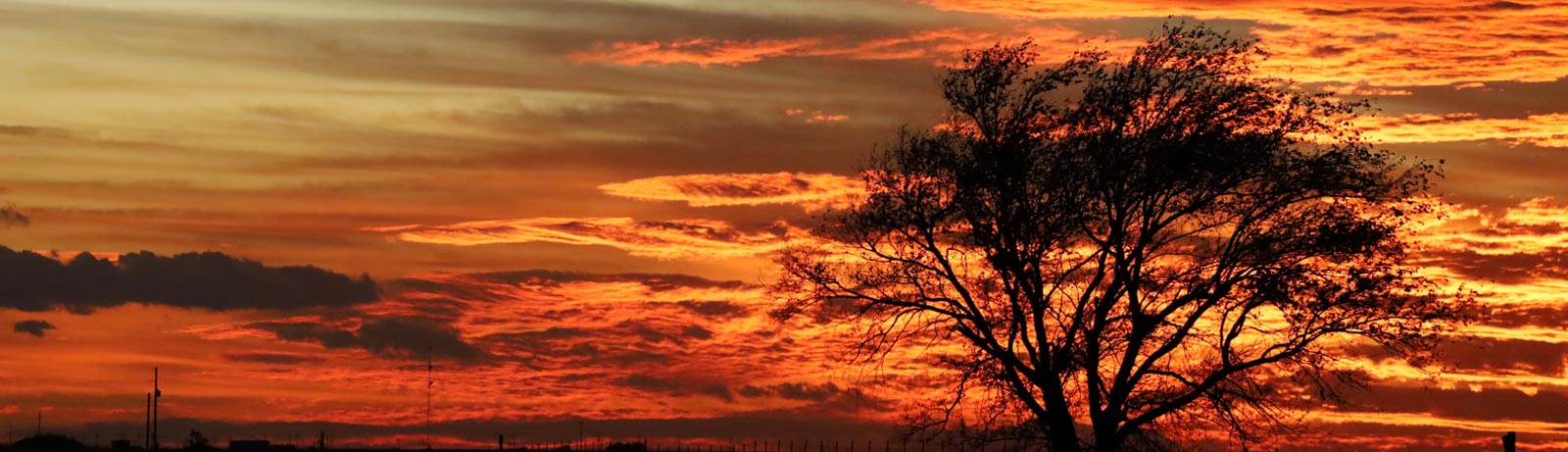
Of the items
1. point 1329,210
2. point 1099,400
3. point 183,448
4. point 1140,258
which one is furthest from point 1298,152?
point 183,448

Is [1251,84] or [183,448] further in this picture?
[183,448]

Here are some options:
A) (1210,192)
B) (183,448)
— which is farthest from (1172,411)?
(183,448)

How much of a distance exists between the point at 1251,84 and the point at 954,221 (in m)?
8.11

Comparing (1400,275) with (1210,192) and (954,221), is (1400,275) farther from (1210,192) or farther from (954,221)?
(954,221)

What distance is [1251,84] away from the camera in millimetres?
44562

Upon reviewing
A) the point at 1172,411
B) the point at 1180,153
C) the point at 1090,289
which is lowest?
the point at 1172,411

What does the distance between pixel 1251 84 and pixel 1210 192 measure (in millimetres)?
2890

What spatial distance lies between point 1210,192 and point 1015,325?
593cm

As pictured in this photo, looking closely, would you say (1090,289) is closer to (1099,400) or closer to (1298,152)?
(1099,400)

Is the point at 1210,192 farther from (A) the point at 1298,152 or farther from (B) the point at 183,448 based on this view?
(B) the point at 183,448

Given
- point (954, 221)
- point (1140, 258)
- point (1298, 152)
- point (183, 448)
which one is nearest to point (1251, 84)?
point (1298, 152)

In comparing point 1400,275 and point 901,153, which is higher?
point 901,153

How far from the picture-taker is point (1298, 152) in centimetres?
4412

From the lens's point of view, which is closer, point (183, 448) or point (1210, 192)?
point (1210, 192)
